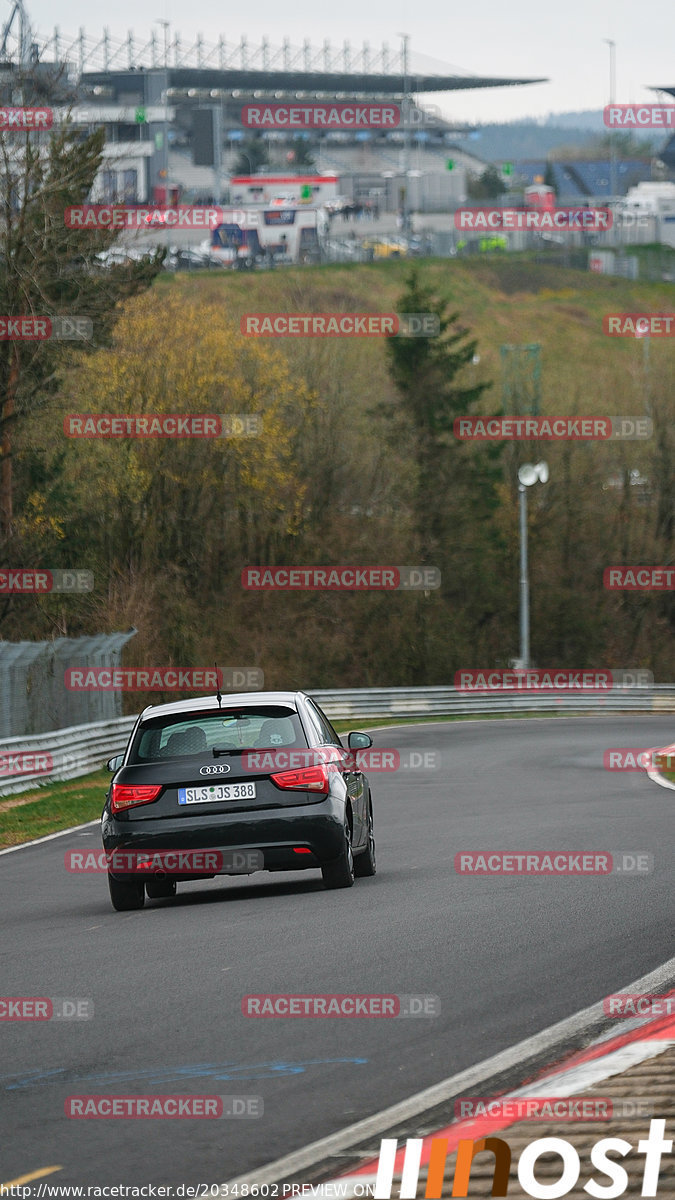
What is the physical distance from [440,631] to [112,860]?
2064 inches

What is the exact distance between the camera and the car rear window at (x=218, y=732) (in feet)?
40.1

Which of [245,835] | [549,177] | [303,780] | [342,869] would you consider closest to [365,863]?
[342,869]

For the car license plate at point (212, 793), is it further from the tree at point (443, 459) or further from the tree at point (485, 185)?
the tree at point (485, 185)

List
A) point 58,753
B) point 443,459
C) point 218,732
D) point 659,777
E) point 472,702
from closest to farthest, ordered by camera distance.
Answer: point 218,732 < point 659,777 < point 58,753 < point 472,702 < point 443,459

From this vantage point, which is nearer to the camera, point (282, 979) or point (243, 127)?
point (282, 979)

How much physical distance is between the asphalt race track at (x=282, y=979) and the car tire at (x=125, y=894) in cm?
12

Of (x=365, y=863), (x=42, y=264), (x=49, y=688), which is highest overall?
(x=42, y=264)

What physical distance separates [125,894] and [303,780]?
1.48 metres

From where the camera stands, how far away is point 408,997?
8.16m

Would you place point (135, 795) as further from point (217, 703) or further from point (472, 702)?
point (472, 702)

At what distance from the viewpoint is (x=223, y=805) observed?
12.0m

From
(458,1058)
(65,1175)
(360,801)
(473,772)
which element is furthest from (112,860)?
(473,772)

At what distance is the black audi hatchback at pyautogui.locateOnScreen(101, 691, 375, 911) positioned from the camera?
39.2 ft

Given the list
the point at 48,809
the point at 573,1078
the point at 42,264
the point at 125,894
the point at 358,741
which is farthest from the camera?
the point at 42,264
